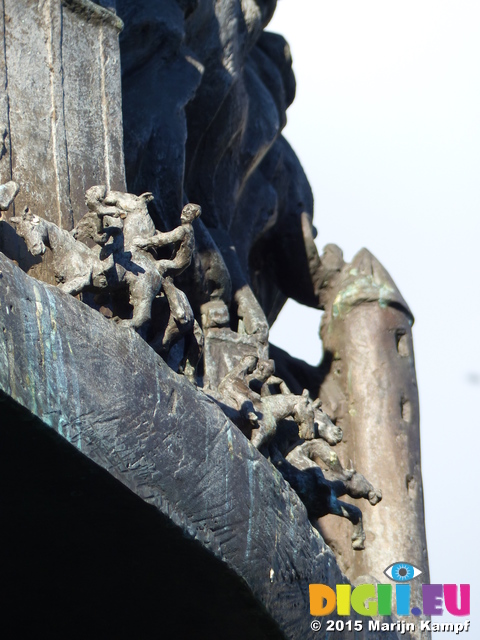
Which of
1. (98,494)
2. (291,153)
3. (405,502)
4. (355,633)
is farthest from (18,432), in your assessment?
(291,153)

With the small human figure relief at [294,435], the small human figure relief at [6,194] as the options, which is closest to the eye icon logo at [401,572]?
the small human figure relief at [294,435]

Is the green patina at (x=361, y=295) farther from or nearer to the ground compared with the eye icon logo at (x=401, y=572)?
farther from the ground

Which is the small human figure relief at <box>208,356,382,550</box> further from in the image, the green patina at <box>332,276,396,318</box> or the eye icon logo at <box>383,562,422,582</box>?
the green patina at <box>332,276,396,318</box>

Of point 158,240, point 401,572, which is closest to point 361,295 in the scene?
point 401,572

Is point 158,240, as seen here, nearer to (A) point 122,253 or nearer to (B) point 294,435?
(A) point 122,253

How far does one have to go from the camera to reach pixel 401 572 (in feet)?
35.6

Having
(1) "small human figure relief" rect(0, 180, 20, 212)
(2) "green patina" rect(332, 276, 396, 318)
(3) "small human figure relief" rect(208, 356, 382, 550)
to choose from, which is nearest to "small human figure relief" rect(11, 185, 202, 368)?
(1) "small human figure relief" rect(0, 180, 20, 212)

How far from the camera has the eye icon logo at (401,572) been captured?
10805 millimetres

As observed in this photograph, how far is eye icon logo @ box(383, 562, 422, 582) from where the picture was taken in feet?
35.4

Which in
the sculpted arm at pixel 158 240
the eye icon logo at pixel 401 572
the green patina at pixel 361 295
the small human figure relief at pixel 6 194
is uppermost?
the green patina at pixel 361 295

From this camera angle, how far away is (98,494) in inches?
270

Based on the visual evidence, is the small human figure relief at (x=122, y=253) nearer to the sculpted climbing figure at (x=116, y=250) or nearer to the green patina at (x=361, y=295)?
the sculpted climbing figure at (x=116, y=250)

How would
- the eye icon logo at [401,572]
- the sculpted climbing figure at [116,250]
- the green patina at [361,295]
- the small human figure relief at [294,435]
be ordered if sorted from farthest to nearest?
the green patina at [361,295]
the eye icon logo at [401,572]
the small human figure relief at [294,435]
the sculpted climbing figure at [116,250]

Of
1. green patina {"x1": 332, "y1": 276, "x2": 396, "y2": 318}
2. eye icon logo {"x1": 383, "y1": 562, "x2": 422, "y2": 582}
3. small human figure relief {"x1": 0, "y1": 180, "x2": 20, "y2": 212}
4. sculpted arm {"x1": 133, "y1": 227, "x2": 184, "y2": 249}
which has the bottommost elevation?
eye icon logo {"x1": 383, "y1": 562, "x2": 422, "y2": 582}
